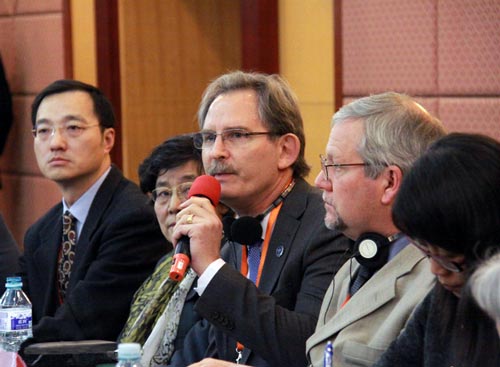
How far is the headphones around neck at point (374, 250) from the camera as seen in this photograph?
2418mm

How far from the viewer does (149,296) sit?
11.2 ft

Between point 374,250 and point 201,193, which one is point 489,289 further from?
point 201,193

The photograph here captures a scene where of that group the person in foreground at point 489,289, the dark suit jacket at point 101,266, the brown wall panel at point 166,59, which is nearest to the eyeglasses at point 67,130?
the dark suit jacket at point 101,266

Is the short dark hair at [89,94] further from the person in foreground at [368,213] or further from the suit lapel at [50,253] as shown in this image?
the person in foreground at [368,213]

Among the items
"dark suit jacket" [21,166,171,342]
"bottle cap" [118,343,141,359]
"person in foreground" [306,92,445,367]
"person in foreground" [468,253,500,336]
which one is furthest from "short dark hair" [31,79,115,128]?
"person in foreground" [468,253,500,336]

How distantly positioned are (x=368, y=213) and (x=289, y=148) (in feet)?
2.13

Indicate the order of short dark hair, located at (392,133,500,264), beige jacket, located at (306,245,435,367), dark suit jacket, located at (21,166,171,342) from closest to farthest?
short dark hair, located at (392,133,500,264) < beige jacket, located at (306,245,435,367) < dark suit jacket, located at (21,166,171,342)

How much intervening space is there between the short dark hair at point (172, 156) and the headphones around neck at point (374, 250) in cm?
112

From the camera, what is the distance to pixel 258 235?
291cm

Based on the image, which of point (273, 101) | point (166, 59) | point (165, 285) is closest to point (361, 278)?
point (273, 101)

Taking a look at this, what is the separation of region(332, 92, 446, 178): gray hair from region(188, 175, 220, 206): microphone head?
17.7 inches

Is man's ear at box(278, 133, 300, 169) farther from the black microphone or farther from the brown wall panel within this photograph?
the brown wall panel

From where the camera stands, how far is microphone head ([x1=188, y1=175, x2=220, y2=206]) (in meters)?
2.75

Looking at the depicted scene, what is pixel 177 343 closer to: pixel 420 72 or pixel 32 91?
pixel 420 72
